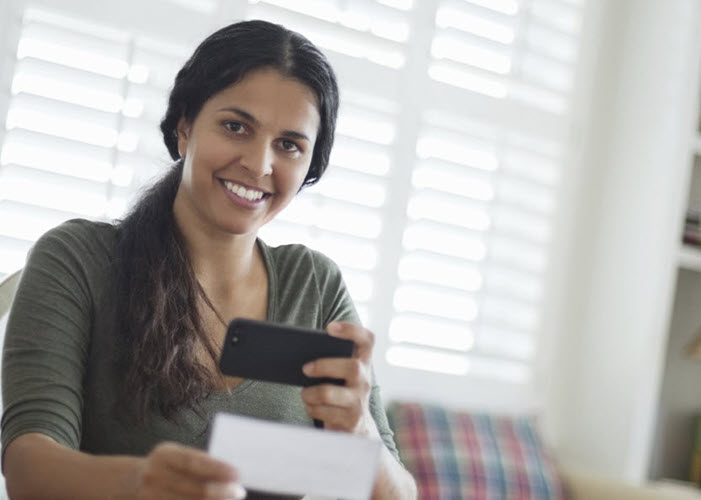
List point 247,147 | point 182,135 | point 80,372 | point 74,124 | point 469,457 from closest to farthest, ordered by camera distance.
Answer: point 80,372 → point 247,147 → point 182,135 → point 74,124 → point 469,457

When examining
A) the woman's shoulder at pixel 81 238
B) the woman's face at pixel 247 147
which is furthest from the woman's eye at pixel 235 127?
the woman's shoulder at pixel 81 238

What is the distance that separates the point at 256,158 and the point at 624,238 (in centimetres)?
177

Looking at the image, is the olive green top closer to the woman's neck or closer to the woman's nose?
the woman's neck

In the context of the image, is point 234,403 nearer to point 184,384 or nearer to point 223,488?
point 184,384

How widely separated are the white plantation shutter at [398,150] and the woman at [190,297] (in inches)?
27.2

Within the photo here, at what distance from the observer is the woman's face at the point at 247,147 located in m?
1.25

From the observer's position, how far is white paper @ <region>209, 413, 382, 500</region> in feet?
2.57

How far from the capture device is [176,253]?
4.22ft

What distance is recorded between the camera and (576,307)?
2.84m

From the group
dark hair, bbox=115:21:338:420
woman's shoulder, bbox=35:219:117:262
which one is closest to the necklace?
dark hair, bbox=115:21:338:420

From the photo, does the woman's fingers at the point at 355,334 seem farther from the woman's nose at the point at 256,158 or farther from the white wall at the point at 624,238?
the white wall at the point at 624,238

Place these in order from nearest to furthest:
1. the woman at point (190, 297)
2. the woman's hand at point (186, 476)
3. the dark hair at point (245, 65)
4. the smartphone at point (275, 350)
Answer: the woman's hand at point (186, 476), the smartphone at point (275, 350), the woman at point (190, 297), the dark hair at point (245, 65)

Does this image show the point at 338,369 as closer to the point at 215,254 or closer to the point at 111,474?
the point at 111,474

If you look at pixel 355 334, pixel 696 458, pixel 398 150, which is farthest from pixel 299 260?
pixel 696 458
